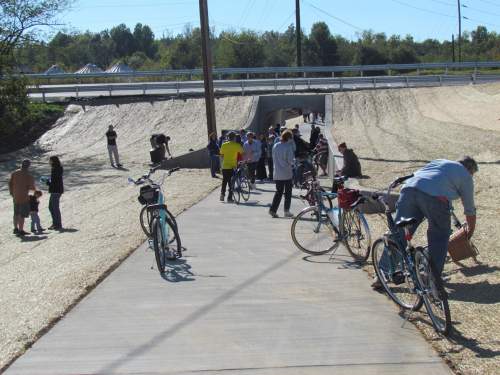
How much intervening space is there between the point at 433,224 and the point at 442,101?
32.6m

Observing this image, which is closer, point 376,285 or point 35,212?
point 376,285

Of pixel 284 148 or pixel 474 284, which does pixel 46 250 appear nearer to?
pixel 284 148

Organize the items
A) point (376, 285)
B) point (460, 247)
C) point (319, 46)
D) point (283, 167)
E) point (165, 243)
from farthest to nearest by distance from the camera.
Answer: point (319, 46) < point (283, 167) < point (165, 243) < point (460, 247) < point (376, 285)

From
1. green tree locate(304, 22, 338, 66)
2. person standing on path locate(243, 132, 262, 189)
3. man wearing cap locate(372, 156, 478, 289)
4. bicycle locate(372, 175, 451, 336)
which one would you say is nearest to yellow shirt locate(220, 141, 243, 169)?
person standing on path locate(243, 132, 262, 189)

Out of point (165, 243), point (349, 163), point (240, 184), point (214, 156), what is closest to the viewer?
point (165, 243)

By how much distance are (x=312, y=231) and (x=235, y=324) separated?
140 inches

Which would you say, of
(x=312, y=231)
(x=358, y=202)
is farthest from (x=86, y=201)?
(x=358, y=202)

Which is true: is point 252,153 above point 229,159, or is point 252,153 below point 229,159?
below

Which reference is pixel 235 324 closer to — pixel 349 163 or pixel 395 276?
pixel 395 276

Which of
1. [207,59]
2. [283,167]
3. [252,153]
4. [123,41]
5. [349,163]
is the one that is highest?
[123,41]

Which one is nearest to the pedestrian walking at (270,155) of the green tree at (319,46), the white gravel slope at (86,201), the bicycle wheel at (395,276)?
the white gravel slope at (86,201)

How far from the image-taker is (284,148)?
507 inches

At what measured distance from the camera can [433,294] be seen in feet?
22.0

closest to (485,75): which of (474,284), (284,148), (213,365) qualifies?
(284,148)
